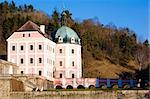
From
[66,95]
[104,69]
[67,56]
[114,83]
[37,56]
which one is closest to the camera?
[66,95]

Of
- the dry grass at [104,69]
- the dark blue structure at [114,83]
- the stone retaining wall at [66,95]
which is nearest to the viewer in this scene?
the stone retaining wall at [66,95]

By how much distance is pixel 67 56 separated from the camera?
69438mm

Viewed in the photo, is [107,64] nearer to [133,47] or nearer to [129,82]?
[133,47]

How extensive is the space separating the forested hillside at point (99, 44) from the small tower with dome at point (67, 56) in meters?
13.2

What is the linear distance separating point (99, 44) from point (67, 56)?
31.9m

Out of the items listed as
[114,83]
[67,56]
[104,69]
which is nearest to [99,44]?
[104,69]

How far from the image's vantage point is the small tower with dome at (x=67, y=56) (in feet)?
226

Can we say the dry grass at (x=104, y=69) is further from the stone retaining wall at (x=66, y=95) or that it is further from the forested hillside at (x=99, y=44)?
the stone retaining wall at (x=66, y=95)

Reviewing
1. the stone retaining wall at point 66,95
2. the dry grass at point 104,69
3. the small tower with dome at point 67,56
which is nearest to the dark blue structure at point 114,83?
the small tower with dome at point 67,56

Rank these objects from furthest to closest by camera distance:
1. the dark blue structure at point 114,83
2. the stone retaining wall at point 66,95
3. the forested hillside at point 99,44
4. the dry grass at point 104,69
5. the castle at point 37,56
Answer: the forested hillside at point 99,44, the dry grass at point 104,69, the dark blue structure at point 114,83, the castle at point 37,56, the stone retaining wall at point 66,95

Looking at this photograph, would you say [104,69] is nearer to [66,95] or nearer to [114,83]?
[114,83]

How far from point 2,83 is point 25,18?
52982 mm

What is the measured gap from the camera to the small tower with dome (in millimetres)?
69000

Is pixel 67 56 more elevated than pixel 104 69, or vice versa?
pixel 67 56
